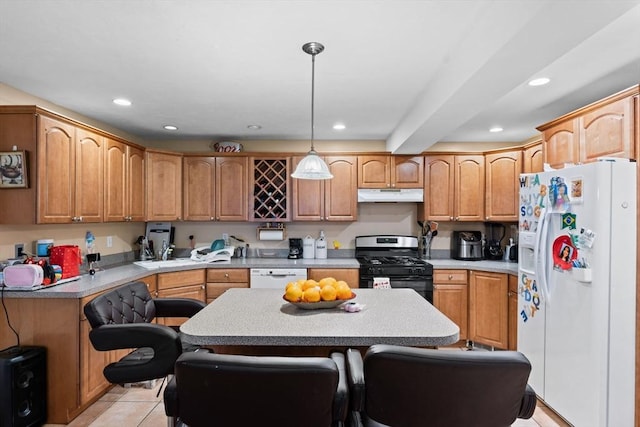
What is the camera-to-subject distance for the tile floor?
244 centimetres

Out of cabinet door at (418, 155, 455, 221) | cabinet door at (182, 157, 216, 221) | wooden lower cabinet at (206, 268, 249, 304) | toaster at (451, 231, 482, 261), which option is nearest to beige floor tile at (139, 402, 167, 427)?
wooden lower cabinet at (206, 268, 249, 304)

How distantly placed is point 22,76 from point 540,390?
429 centimetres

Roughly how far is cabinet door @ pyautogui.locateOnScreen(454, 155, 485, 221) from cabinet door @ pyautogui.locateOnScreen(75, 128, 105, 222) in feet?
11.9

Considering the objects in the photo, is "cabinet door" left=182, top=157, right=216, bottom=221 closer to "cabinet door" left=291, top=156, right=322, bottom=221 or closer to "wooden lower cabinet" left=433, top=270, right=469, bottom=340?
"cabinet door" left=291, top=156, right=322, bottom=221

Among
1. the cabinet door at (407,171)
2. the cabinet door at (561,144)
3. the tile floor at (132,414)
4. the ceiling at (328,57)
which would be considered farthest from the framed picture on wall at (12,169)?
the cabinet door at (561,144)

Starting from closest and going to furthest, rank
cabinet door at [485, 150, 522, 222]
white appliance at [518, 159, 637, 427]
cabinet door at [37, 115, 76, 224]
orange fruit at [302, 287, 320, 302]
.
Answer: orange fruit at [302, 287, 320, 302], white appliance at [518, 159, 637, 427], cabinet door at [37, 115, 76, 224], cabinet door at [485, 150, 522, 222]

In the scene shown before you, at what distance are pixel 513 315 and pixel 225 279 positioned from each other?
290cm

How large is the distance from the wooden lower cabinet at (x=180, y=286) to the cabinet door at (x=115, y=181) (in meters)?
0.73

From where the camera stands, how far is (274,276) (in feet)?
12.5

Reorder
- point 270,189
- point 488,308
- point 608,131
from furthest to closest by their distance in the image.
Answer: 1. point 270,189
2. point 488,308
3. point 608,131

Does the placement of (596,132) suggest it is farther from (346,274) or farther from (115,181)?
(115,181)

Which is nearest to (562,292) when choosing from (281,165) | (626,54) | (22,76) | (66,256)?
(626,54)

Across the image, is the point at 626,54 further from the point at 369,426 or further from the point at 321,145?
the point at 321,145

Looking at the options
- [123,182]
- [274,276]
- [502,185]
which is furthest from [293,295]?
[502,185]
